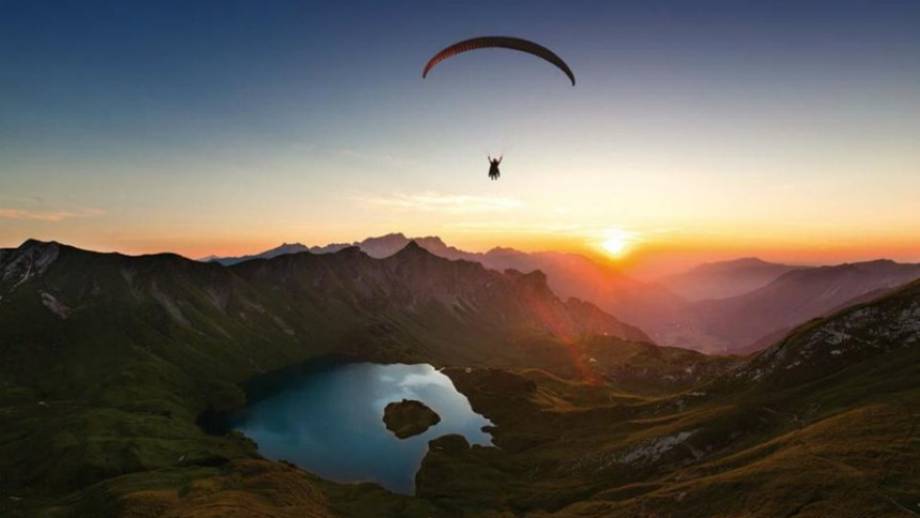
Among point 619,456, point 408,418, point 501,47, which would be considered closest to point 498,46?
point 501,47

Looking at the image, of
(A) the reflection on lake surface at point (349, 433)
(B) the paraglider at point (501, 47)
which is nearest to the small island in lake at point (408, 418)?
(A) the reflection on lake surface at point (349, 433)

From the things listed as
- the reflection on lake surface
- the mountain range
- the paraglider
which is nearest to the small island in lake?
the reflection on lake surface

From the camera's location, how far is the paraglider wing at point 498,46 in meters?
54.8

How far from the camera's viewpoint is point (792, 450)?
67188 millimetres

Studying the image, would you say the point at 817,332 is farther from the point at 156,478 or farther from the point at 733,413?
the point at 156,478

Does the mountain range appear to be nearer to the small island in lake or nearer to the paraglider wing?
the small island in lake

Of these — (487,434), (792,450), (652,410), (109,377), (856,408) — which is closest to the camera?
(792,450)

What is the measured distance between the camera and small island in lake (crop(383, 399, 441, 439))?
147 metres

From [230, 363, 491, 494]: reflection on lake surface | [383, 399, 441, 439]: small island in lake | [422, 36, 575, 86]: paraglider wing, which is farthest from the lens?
[383, 399, 441, 439]: small island in lake

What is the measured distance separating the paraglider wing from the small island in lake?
117m

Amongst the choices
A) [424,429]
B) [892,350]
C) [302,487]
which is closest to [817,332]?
[892,350]

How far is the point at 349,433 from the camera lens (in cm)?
14775

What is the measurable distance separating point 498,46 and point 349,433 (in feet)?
419

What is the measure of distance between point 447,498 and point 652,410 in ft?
207
